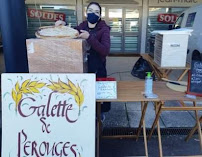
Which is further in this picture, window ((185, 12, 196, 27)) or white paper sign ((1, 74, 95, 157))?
window ((185, 12, 196, 27))

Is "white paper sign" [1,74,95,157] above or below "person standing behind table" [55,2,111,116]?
below

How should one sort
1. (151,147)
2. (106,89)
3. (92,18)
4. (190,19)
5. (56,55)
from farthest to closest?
(190,19)
(151,147)
(92,18)
(106,89)
(56,55)

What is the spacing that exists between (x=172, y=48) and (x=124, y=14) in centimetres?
559

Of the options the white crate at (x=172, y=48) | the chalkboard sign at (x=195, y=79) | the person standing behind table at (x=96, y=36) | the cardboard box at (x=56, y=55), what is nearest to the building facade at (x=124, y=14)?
the white crate at (x=172, y=48)

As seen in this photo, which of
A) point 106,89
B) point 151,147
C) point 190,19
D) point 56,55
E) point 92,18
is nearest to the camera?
point 56,55

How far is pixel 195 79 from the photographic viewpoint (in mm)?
1665

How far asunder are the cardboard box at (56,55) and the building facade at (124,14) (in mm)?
6271

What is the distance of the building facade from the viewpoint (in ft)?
24.4

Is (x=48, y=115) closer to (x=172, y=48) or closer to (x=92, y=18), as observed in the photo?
(x=92, y=18)

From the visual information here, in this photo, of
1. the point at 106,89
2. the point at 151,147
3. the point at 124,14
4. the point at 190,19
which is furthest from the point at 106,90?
the point at 124,14

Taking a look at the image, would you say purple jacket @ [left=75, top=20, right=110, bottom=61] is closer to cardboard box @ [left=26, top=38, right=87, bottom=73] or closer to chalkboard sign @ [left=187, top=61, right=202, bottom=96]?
cardboard box @ [left=26, top=38, right=87, bottom=73]

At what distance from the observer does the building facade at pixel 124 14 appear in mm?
7445

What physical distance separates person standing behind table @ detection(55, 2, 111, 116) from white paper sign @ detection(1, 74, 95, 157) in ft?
1.32

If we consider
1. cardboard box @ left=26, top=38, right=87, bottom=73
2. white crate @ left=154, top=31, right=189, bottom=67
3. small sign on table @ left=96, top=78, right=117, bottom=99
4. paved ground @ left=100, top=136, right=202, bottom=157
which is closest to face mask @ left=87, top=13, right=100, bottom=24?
cardboard box @ left=26, top=38, right=87, bottom=73
